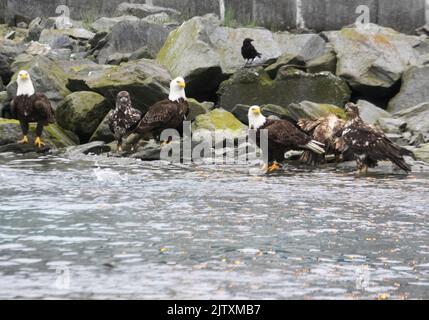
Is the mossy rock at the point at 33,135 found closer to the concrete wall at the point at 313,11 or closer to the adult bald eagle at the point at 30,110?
the adult bald eagle at the point at 30,110

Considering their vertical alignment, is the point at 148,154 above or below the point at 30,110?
below

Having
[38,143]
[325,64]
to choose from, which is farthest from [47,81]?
[325,64]

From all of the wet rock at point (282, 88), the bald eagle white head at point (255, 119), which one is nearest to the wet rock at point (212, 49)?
the wet rock at point (282, 88)

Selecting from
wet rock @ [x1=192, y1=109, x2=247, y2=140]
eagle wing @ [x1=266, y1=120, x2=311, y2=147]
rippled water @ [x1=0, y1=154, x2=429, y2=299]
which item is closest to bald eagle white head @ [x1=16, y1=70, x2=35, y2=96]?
wet rock @ [x1=192, y1=109, x2=247, y2=140]

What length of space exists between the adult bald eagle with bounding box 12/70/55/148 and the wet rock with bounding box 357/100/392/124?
545 centimetres

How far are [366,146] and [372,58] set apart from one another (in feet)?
18.5

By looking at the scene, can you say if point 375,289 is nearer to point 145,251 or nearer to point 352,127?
point 145,251

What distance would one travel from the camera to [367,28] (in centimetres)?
2080

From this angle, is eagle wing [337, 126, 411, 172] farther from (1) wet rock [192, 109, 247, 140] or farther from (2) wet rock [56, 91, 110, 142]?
(2) wet rock [56, 91, 110, 142]

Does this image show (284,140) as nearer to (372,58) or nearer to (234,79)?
(234,79)

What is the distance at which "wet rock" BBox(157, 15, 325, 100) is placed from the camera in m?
19.0

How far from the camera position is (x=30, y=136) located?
16.4m

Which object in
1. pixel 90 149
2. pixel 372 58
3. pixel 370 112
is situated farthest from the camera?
pixel 372 58
